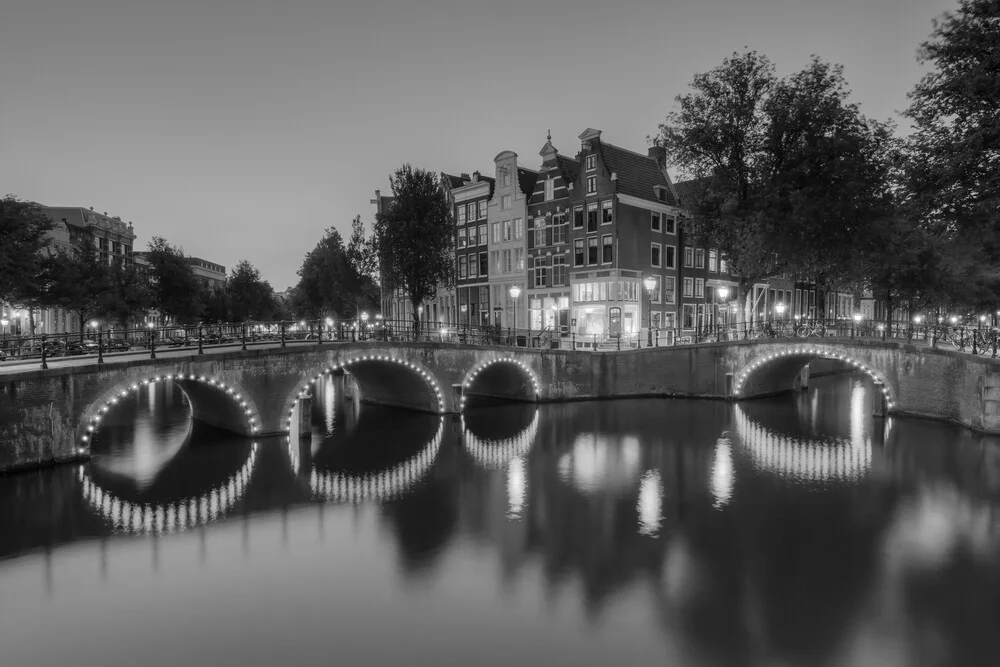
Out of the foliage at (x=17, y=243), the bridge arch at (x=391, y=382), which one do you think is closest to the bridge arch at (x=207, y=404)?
the bridge arch at (x=391, y=382)

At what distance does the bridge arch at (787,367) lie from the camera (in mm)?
30812

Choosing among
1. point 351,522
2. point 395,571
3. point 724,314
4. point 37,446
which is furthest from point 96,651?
point 724,314

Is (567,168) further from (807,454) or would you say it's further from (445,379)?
(807,454)

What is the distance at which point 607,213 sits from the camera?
44.2 m

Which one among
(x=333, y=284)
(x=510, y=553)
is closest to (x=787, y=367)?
(x=510, y=553)

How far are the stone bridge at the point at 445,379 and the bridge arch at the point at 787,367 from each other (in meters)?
0.07

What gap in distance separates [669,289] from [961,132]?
25426 millimetres

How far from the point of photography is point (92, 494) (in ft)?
61.8

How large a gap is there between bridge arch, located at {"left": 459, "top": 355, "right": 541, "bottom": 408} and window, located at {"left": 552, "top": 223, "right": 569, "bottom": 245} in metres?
14.7

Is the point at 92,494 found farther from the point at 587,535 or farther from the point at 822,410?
the point at 822,410

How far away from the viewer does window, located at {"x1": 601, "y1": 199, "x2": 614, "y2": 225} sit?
144ft

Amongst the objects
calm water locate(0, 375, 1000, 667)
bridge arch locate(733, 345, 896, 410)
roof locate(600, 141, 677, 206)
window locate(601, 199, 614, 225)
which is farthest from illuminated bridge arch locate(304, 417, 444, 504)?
roof locate(600, 141, 677, 206)

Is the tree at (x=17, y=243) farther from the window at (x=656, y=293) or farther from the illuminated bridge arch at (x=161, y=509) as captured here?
the window at (x=656, y=293)

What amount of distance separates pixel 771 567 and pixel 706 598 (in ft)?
8.09
